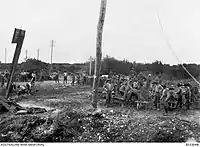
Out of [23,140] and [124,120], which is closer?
[23,140]

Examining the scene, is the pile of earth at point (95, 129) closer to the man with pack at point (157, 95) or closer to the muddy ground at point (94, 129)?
the muddy ground at point (94, 129)

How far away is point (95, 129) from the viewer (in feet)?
20.6

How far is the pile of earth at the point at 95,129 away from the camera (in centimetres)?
584

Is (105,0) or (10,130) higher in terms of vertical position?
(105,0)

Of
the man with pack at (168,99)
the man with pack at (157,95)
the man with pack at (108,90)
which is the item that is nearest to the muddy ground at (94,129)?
the man with pack at (168,99)

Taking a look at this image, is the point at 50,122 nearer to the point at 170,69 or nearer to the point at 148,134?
the point at 148,134

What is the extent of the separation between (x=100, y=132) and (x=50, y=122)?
4.75ft

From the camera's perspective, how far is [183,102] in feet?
41.1

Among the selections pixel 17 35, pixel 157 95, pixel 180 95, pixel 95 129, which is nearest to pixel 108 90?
pixel 157 95

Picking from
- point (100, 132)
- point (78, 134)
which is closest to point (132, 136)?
point (100, 132)

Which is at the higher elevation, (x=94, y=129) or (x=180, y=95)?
(x=180, y=95)

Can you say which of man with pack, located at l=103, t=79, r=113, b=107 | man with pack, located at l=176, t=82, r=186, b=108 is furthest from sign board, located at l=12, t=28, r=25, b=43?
man with pack, located at l=176, t=82, r=186, b=108

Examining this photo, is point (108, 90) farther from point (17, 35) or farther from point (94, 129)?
point (94, 129)

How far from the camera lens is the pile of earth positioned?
5838mm
